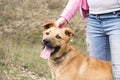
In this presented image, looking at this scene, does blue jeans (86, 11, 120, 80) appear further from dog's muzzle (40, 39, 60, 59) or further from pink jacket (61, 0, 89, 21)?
dog's muzzle (40, 39, 60, 59)

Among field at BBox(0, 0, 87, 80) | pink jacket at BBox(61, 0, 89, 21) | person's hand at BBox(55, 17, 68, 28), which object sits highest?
pink jacket at BBox(61, 0, 89, 21)

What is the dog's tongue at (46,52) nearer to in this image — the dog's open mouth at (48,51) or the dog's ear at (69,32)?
the dog's open mouth at (48,51)

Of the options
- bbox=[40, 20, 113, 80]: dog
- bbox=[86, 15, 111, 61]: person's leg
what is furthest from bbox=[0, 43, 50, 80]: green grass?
bbox=[86, 15, 111, 61]: person's leg

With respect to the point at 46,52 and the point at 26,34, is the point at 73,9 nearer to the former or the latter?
the point at 46,52

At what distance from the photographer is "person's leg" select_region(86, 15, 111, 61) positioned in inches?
221

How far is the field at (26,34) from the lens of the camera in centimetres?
889

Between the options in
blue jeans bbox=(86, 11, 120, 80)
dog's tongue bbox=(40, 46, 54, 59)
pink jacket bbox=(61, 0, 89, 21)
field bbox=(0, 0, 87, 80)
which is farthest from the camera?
field bbox=(0, 0, 87, 80)

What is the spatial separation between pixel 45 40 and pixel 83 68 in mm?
653

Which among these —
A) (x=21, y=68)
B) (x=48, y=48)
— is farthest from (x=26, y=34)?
(x=48, y=48)

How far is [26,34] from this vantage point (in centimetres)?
1734

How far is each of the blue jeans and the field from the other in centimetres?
277

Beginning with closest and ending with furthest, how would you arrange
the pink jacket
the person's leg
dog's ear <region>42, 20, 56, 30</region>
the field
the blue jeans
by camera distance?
the blue jeans → the person's leg → dog's ear <region>42, 20, 56, 30</region> → the pink jacket → the field

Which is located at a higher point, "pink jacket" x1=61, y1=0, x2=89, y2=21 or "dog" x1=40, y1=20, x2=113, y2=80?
"pink jacket" x1=61, y1=0, x2=89, y2=21

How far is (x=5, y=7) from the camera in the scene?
67.5ft
